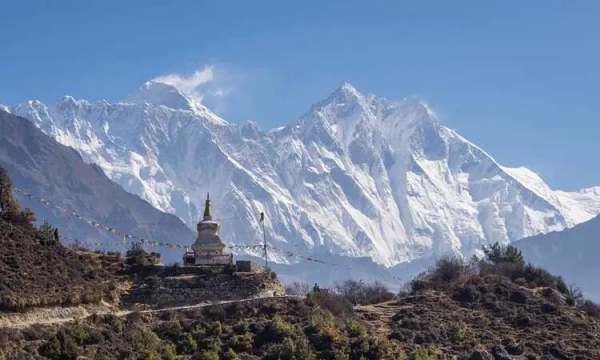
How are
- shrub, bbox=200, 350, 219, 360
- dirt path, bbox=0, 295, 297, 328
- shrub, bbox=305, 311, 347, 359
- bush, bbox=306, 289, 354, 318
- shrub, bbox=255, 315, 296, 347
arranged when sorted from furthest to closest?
1. bush, bbox=306, 289, 354, 318
2. shrub, bbox=255, 315, 296, 347
3. shrub, bbox=305, 311, 347, 359
4. shrub, bbox=200, 350, 219, 360
5. dirt path, bbox=0, 295, 297, 328

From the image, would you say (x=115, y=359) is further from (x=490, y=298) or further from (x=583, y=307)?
(x=583, y=307)

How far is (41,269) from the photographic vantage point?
81.4 meters

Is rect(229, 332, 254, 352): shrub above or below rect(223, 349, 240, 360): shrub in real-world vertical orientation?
above

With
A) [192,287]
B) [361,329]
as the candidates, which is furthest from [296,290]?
[361,329]

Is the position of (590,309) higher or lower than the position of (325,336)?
higher

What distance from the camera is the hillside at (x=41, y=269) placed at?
76000 millimetres

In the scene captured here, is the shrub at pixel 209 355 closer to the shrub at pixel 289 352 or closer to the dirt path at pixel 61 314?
the shrub at pixel 289 352

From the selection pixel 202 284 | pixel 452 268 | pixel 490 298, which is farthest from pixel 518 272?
pixel 202 284

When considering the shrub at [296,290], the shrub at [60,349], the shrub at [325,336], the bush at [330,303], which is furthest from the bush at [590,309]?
the shrub at [60,349]

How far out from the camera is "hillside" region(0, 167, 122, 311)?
249 feet

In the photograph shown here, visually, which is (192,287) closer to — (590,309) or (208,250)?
(208,250)

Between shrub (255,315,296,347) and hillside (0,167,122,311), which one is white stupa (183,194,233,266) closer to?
hillside (0,167,122,311)

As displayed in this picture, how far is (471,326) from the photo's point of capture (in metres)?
97.1

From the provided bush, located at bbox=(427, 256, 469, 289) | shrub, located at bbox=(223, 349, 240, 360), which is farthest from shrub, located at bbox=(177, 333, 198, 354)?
bush, located at bbox=(427, 256, 469, 289)
